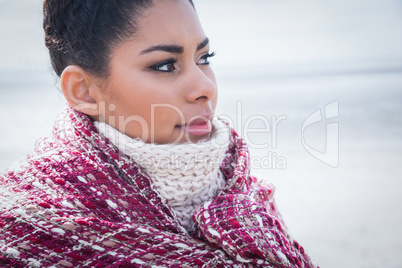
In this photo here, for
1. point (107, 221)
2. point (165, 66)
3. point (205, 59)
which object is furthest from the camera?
point (205, 59)

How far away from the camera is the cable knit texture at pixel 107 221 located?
769 mm

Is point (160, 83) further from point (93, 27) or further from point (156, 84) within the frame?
point (93, 27)

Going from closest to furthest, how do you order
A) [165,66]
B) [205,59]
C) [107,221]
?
[107,221] < [165,66] < [205,59]

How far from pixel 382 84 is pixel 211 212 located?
520cm

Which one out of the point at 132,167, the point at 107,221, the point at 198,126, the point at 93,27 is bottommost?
the point at 107,221

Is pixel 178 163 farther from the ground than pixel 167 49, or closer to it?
closer to it

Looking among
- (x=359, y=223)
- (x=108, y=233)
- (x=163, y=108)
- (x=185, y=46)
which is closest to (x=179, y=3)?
(x=185, y=46)

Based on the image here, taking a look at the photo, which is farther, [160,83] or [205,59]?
[205,59]

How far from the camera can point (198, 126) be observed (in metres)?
0.93

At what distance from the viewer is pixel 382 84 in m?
5.25

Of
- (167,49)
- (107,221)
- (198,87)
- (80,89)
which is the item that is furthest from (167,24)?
(107,221)

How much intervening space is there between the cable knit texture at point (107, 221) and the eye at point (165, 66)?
0.22 m

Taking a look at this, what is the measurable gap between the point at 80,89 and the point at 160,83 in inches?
8.8

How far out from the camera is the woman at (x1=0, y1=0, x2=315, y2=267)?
78 centimetres
